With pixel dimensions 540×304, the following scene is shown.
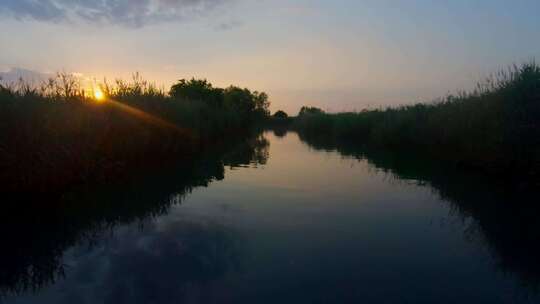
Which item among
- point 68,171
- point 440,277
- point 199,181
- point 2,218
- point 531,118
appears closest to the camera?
point 440,277

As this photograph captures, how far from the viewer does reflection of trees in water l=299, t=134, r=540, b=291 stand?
4.93m

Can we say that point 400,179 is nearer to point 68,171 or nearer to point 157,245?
point 157,245

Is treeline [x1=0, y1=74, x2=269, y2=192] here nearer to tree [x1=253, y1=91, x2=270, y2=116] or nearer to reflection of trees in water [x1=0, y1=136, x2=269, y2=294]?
reflection of trees in water [x1=0, y1=136, x2=269, y2=294]

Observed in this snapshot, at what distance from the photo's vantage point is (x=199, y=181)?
10719 millimetres

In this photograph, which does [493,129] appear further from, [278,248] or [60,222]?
[60,222]

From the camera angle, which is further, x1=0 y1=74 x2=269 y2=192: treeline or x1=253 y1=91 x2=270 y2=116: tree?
x1=253 y1=91 x2=270 y2=116: tree

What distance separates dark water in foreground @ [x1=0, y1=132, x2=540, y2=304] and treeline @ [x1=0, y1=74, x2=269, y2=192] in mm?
1047

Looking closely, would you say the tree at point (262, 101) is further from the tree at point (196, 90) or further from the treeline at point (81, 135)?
the treeline at point (81, 135)

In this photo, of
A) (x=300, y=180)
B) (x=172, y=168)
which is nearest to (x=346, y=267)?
(x=300, y=180)

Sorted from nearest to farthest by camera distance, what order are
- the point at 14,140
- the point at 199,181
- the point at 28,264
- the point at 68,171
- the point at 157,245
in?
the point at 28,264, the point at 157,245, the point at 14,140, the point at 68,171, the point at 199,181

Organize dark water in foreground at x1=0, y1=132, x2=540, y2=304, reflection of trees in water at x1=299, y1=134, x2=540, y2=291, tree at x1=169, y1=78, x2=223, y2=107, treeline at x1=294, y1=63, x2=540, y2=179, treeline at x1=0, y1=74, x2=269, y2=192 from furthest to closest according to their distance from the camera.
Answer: tree at x1=169, y1=78, x2=223, y2=107
treeline at x1=294, y1=63, x2=540, y2=179
treeline at x1=0, y1=74, x2=269, y2=192
reflection of trees in water at x1=299, y1=134, x2=540, y2=291
dark water in foreground at x1=0, y1=132, x2=540, y2=304

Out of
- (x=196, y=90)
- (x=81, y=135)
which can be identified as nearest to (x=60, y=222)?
(x=81, y=135)

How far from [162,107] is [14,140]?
892cm

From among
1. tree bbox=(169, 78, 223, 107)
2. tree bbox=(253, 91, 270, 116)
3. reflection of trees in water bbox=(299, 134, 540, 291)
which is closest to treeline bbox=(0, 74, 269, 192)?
reflection of trees in water bbox=(299, 134, 540, 291)
